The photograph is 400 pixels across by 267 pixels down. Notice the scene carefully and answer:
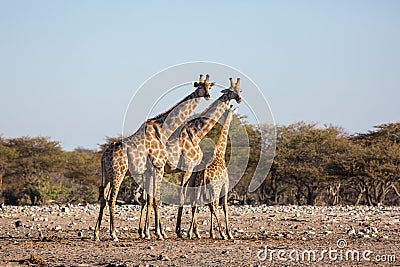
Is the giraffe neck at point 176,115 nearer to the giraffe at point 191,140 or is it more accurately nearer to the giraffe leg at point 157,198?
the giraffe at point 191,140

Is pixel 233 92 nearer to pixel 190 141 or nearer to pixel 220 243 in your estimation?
pixel 190 141

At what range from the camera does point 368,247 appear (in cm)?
1150

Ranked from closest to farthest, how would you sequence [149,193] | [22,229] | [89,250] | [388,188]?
[89,250], [149,193], [22,229], [388,188]

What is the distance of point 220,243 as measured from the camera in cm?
1242

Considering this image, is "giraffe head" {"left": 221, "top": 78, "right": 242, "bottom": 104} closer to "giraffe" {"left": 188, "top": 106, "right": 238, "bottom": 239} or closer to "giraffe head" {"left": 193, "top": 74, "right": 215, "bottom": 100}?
"giraffe head" {"left": 193, "top": 74, "right": 215, "bottom": 100}

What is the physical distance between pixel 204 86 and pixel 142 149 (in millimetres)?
1919

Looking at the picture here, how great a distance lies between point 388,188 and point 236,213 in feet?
55.3

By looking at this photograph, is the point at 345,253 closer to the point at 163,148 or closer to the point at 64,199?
the point at 163,148

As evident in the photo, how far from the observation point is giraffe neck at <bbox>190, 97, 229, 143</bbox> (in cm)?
1441

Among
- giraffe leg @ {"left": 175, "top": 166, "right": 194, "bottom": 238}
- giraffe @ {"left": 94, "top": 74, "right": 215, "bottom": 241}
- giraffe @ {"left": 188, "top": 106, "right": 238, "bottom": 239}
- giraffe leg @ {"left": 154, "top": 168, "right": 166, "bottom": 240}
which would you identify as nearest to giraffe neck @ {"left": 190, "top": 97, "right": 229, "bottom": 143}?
giraffe @ {"left": 94, "top": 74, "right": 215, "bottom": 241}

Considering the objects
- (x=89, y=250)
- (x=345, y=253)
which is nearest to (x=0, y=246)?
(x=89, y=250)

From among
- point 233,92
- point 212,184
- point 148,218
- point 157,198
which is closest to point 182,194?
point 157,198

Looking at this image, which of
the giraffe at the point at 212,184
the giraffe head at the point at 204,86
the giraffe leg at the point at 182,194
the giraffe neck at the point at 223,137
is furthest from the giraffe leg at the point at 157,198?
the giraffe head at the point at 204,86

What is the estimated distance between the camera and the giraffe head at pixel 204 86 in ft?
46.8
